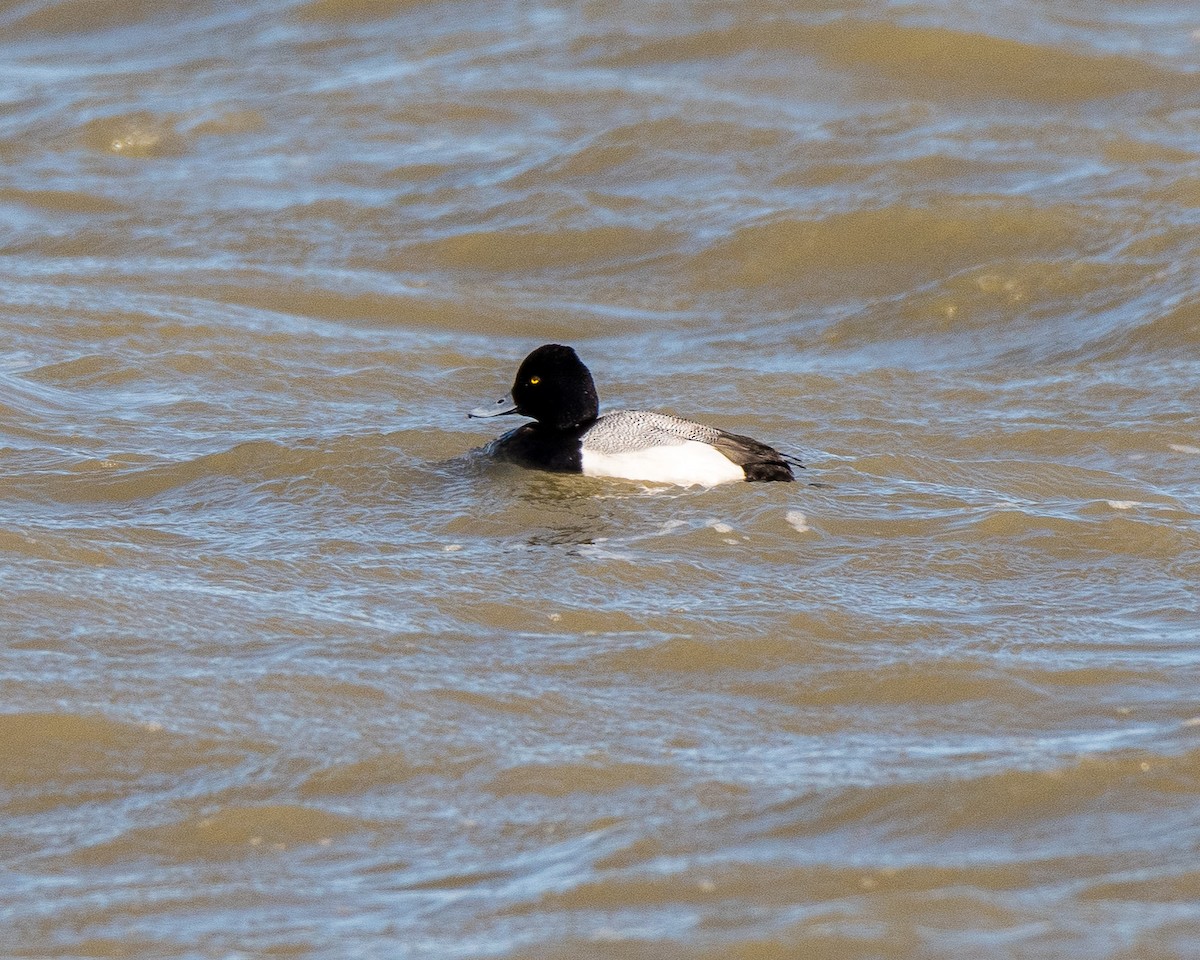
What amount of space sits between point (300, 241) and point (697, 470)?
4.74 m

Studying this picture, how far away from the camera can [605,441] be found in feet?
24.5

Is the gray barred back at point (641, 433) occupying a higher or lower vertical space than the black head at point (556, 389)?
lower

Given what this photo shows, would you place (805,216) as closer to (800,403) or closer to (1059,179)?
(1059,179)

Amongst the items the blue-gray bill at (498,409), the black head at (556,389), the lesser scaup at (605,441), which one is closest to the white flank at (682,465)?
the lesser scaup at (605,441)

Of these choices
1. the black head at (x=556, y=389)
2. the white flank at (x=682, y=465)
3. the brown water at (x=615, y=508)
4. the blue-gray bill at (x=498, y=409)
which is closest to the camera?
the brown water at (x=615, y=508)

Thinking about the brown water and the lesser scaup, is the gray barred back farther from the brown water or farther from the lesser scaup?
the brown water

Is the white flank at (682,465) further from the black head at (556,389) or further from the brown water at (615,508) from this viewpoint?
the black head at (556,389)

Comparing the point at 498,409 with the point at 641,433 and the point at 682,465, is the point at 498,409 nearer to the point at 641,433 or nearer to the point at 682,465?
the point at 641,433

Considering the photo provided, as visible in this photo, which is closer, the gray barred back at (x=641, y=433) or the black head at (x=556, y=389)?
the gray barred back at (x=641, y=433)

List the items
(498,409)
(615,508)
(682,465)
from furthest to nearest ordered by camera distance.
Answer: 1. (498,409)
2. (682,465)
3. (615,508)

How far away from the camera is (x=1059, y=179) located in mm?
11875

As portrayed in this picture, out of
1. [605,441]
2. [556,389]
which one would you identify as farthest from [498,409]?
[605,441]

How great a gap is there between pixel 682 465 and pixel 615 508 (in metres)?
0.33

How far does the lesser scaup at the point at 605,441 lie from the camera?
7.36 metres
